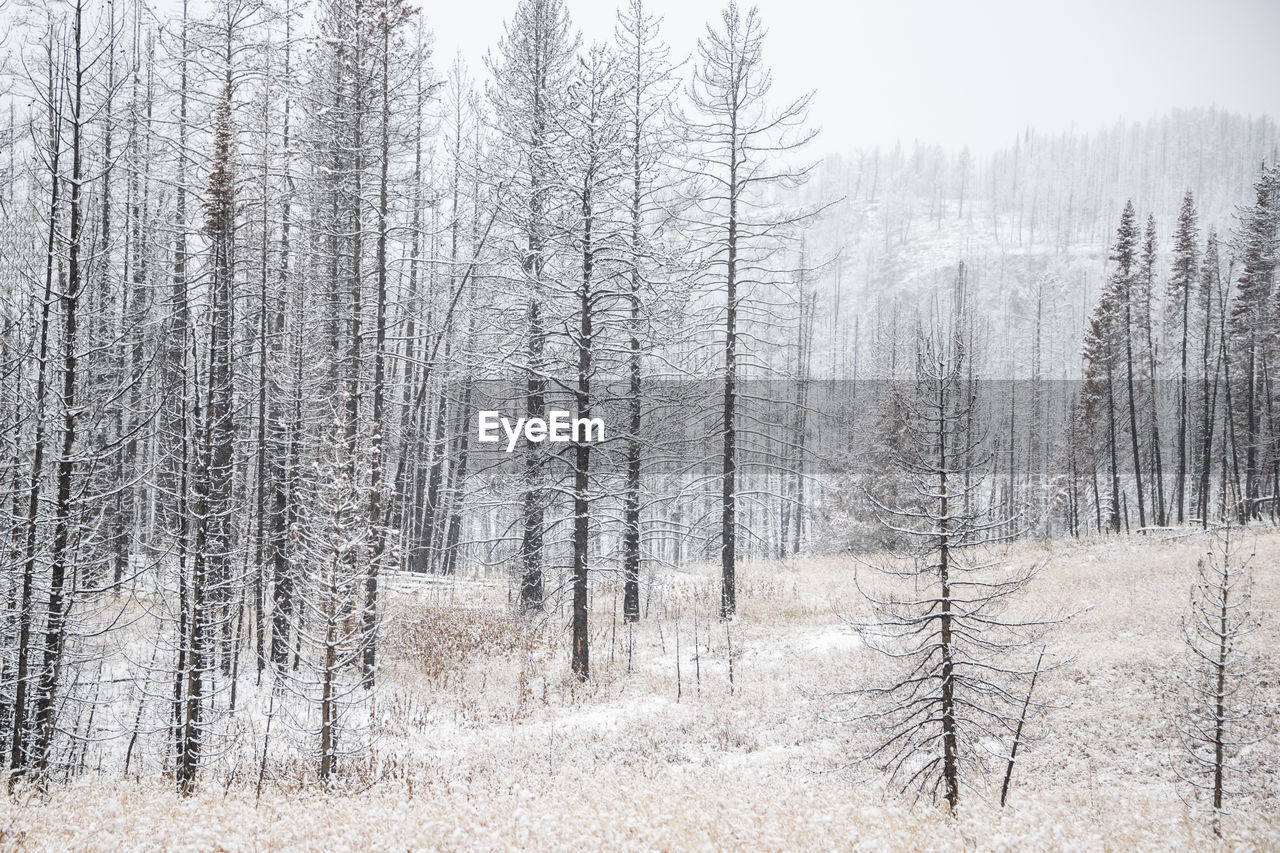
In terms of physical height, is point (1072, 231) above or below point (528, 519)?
above

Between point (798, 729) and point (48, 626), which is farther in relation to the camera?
point (798, 729)

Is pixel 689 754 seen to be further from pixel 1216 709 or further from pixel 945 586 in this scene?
pixel 1216 709

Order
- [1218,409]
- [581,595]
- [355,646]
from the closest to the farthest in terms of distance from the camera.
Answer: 1. [355,646]
2. [581,595]
3. [1218,409]

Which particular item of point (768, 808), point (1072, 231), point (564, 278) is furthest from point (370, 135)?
point (1072, 231)

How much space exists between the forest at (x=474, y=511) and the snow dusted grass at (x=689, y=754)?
0.39ft

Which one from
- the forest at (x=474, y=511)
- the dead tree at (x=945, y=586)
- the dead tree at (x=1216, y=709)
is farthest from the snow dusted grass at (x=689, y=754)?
the dead tree at (x=945, y=586)

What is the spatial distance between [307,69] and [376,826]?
15.9m

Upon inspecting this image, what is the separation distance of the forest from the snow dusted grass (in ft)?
0.39

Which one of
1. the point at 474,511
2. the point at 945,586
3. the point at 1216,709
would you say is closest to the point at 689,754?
the point at 945,586

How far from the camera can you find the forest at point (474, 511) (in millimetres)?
8922

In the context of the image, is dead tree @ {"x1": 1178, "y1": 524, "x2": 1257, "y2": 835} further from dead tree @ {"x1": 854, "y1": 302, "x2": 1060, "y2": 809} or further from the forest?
dead tree @ {"x1": 854, "y1": 302, "x2": 1060, "y2": 809}

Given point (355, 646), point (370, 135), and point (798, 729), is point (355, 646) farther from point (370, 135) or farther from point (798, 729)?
point (370, 135)

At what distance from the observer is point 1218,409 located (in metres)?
50.8

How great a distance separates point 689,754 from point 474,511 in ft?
22.9
